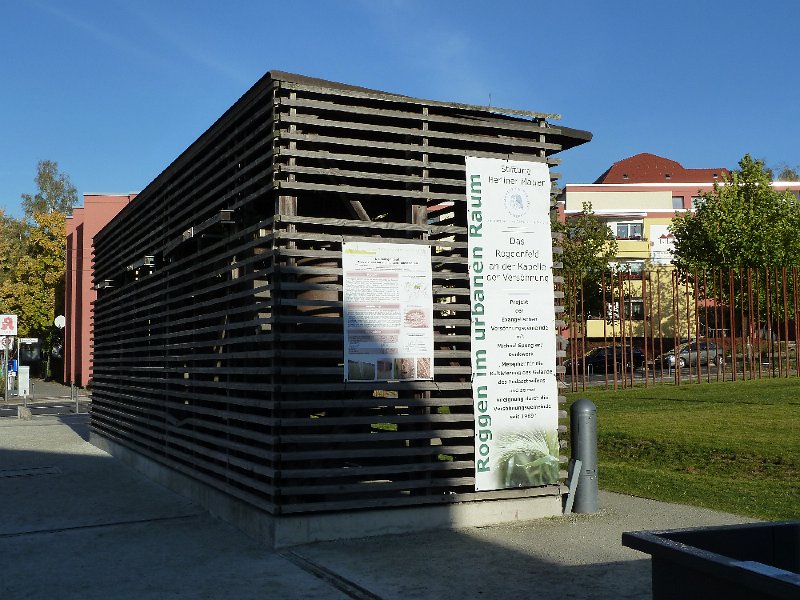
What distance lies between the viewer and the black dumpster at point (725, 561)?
9.21 ft

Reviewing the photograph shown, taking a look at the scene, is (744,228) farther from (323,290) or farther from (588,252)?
(323,290)

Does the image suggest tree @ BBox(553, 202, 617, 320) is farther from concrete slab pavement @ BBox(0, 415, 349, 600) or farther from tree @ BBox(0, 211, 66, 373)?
concrete slab pavement @ BBox(0, 415, 349, 600)

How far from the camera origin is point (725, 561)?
297cm

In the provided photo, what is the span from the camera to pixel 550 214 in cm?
886

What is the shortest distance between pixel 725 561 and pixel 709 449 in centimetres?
1031

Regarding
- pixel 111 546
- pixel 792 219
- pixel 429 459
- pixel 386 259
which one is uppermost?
pixel 792 219

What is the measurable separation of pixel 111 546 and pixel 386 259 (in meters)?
3.34

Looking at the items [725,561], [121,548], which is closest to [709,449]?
[121,548]

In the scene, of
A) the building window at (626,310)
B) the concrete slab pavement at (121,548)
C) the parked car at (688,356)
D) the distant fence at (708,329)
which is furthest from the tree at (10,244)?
the concrete slab pavement at (121,548)

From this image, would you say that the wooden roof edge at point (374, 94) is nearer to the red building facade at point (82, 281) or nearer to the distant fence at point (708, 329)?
the distant fence at point (708, 329)

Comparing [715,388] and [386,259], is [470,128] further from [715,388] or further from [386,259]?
[715,388]

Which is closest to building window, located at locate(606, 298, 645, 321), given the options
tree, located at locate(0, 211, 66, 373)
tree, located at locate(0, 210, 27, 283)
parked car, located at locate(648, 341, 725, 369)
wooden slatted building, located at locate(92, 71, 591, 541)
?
parked car, located at locate(648, 341, 725, 369)

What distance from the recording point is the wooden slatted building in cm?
761

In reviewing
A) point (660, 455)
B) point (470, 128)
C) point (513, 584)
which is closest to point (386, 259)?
point (470, 128)
